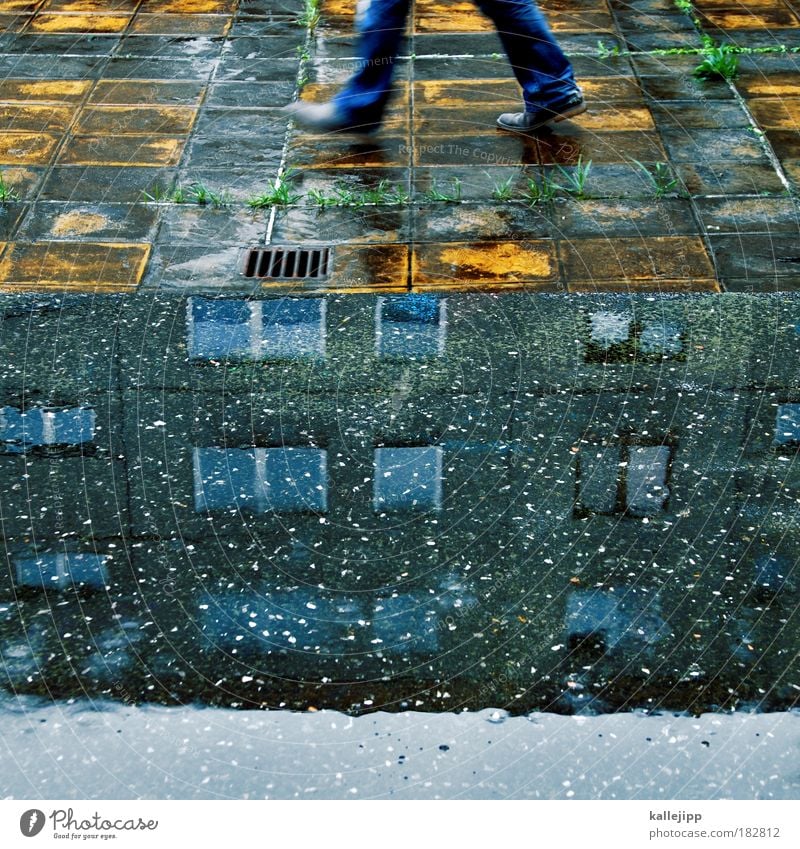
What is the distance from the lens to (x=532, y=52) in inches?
187

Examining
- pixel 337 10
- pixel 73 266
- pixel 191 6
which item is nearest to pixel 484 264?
pixel 73 266

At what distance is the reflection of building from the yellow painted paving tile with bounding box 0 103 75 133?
59.8 inches

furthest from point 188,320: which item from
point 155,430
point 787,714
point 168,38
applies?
point 168,38

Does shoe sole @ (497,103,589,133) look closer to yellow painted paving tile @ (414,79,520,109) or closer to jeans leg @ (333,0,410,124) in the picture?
yellow painted paving tile @ (414,79,520,109)

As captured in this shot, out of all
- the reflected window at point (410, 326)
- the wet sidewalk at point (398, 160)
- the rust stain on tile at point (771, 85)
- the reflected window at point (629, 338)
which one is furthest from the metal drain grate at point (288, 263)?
the rust stain on tile at point (771, 85)

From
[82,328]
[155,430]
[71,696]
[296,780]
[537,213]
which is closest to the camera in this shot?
[296,780]

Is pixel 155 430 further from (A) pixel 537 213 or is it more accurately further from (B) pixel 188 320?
(A) pixel 537 213

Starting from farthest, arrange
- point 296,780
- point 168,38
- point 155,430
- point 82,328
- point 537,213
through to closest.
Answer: point 168,38 < point 537,213 < point 82,328 < point 155,430 < point 296,780

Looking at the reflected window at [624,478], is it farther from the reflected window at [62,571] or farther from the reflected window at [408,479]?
the reflected window at [62,571]

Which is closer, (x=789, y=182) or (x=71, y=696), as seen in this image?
(x=71, y=696)

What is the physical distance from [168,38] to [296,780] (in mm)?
4530

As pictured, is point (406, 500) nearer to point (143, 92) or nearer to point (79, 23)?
point (143, 92)

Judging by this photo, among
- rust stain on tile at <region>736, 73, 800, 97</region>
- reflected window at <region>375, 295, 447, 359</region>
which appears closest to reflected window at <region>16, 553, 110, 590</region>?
reflected window at <region>375, 295, 447, 359</region>
